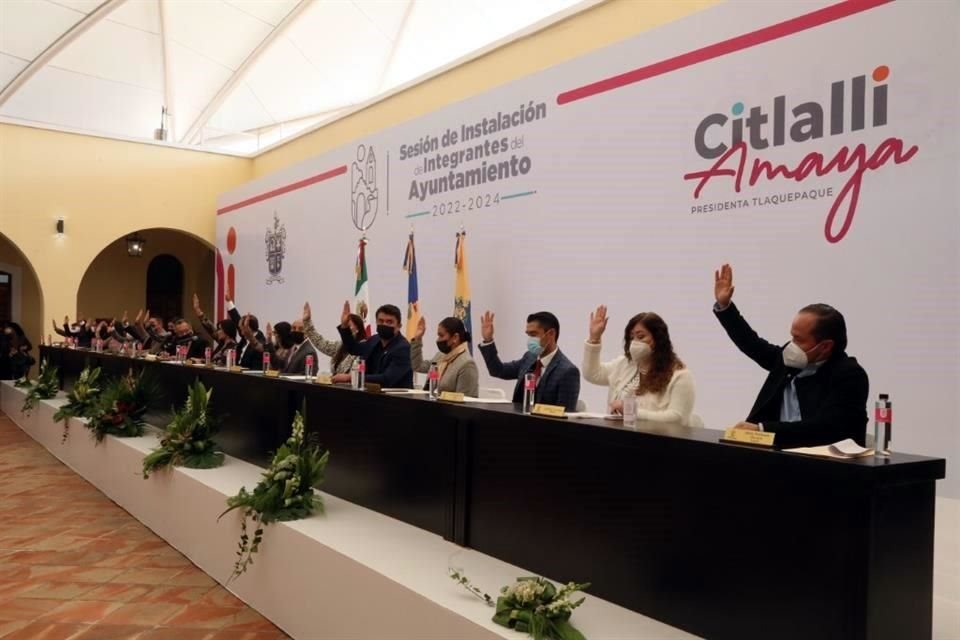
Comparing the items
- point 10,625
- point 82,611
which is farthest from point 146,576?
point 10,625

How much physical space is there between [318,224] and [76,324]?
4.52 meters

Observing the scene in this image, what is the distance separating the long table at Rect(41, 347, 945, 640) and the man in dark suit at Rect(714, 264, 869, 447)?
0.21m

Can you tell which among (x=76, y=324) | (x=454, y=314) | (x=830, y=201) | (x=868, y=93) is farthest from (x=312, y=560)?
(x=76, y=324)

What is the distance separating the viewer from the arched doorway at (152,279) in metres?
16.5

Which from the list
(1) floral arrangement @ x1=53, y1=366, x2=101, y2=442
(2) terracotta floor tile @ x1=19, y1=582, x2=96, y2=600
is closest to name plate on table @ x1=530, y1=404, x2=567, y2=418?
(2) terracotta floor tile @ x1=19, y1=582, x2=96, y2=600

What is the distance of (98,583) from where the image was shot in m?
4.29

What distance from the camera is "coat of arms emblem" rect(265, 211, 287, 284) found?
11141mm

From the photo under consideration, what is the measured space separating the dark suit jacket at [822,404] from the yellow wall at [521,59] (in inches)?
156

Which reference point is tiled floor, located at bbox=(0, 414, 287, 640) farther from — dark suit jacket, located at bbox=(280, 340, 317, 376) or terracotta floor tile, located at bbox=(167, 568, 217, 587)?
dark suit jacket, located at bbox=(280, 340, 317, 376)

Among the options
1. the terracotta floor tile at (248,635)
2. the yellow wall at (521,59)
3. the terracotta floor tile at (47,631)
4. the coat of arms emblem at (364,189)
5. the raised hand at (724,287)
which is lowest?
the terracotta floor tile at (47,631)

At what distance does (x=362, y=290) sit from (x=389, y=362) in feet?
13.6

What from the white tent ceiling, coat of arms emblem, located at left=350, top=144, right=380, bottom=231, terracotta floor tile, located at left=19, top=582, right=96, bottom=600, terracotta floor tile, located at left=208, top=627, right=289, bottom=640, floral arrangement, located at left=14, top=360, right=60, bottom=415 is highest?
the white tent ceiling

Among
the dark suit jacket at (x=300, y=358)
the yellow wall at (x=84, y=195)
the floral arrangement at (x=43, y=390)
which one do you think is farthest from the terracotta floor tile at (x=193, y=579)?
the yellow wall at (x=84, y=195)

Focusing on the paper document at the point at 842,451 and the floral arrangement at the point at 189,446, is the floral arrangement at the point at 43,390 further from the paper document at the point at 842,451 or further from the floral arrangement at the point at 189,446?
the paper document at the point at 842,451
